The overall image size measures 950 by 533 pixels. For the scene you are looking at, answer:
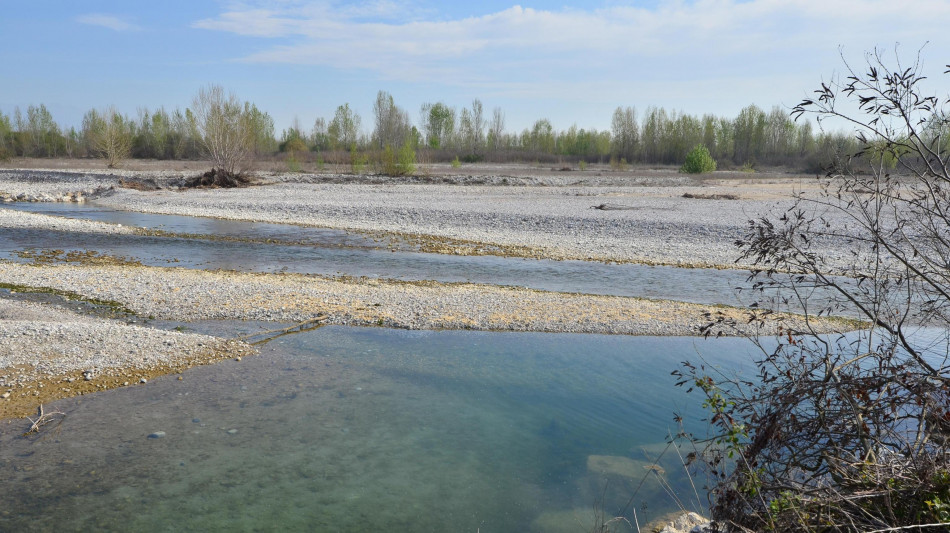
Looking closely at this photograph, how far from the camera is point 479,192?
38.2 meters

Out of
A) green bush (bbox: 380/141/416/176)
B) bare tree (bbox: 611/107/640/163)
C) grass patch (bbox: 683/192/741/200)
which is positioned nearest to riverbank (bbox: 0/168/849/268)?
grass patch (bbox: 683/192/741/200)

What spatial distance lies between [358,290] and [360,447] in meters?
7.19

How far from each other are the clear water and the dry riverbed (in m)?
0.97

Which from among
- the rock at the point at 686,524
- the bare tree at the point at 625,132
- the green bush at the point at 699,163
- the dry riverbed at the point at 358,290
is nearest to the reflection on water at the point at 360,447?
the rock at the point at 686,524

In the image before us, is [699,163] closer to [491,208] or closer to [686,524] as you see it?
[491,208]

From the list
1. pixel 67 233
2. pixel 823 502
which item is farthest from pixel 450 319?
pixel 67 233

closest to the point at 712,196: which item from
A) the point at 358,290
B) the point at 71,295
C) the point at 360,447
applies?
the point at 358,290

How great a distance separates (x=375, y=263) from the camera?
17516mm

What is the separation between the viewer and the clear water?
14.8 m

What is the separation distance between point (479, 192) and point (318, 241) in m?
18.1

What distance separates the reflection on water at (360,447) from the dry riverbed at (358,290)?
1150mm

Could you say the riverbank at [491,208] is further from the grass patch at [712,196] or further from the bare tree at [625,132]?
the bare tree at [625,132]

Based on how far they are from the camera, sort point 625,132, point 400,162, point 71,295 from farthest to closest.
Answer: point 625,132, point 400,162, point 71,295

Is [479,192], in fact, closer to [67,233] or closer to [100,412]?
[67,233]
